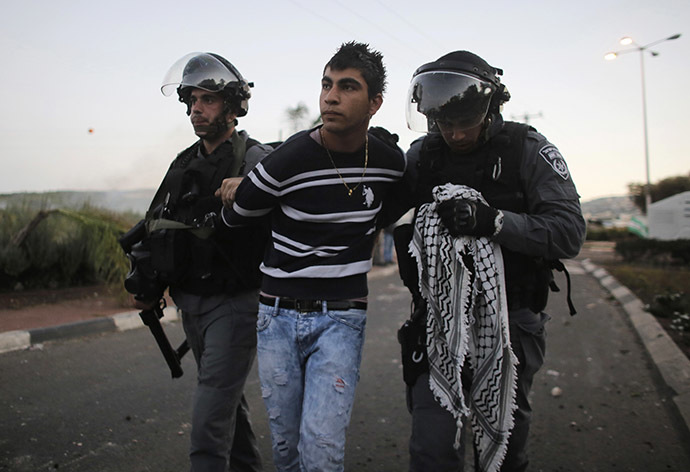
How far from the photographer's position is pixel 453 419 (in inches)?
90.3

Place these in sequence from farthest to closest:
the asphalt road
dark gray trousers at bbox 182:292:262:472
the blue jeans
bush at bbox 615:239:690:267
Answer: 1. bush at bbox 615:239:690:267
2. the asphalt road
3. dark gray trousers at bbox 182:292:262:472
4. the blue jeans

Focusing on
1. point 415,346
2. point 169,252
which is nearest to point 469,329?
point 415,346

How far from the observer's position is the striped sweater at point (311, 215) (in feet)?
7.50

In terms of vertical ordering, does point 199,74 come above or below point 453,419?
above

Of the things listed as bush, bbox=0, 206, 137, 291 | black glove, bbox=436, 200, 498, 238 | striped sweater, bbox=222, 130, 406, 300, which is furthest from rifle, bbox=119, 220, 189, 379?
bush, bbox=0, 206, 137, 291

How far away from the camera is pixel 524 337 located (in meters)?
2.49

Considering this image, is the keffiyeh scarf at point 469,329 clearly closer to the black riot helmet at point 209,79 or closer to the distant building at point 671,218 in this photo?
the black riot helmet at point 209,79

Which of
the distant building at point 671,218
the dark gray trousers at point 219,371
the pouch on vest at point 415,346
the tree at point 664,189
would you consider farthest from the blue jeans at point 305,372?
the tree at point 664,189

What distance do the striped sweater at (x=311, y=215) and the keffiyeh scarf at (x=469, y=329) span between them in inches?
11.6

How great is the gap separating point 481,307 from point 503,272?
174mm

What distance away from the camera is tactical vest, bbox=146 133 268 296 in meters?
2.68

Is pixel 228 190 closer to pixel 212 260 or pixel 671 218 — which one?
pixel 212 260

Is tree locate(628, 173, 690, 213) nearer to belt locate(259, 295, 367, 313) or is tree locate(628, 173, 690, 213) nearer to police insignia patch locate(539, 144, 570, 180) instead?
police insignia patch locate(539, 144, 570, 180)

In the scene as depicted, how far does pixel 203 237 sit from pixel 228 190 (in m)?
0.30
